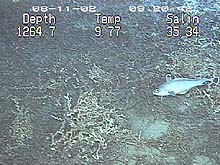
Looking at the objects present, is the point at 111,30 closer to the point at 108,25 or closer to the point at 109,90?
the point at 108,25

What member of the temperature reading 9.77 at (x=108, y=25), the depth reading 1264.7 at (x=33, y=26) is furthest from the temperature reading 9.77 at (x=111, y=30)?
the depth reading 1264.7 at (x=33, y=26)

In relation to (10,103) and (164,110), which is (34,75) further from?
(164,110)

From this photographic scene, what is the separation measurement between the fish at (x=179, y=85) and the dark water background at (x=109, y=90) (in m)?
0.01

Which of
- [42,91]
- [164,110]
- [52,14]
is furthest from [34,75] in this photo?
[164,110]

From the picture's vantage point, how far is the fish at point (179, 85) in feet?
6.29

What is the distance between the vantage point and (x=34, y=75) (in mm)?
1939

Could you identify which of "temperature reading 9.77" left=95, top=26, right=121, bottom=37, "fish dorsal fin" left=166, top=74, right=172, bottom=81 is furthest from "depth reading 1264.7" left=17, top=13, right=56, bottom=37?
"fish dorsal fin" left=166, top=74, right=172, bottom=81

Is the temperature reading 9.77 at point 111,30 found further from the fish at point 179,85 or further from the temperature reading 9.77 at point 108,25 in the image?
the fish at point 179,85

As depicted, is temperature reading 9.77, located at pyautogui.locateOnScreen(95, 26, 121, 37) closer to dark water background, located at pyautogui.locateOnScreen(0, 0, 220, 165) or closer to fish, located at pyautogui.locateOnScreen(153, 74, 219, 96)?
dark water background, located at pyautogui.locateOnScreen(0, 0, 220, 165)

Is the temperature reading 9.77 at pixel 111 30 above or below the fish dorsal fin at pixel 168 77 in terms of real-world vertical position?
above

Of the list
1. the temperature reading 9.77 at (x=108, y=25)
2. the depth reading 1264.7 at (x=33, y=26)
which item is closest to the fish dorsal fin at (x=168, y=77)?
the temperature reading 9.77 at (x=108, y=25)

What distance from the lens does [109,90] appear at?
1933 mm

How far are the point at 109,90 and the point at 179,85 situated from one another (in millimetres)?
190

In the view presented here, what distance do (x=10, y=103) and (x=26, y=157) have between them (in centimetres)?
A: 15
